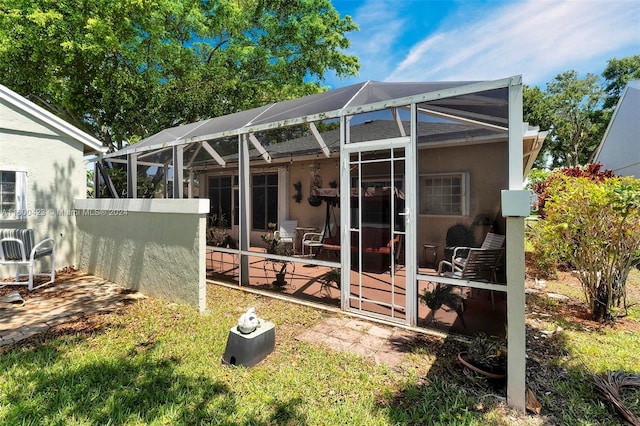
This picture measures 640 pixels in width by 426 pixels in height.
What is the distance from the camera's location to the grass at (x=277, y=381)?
245cm

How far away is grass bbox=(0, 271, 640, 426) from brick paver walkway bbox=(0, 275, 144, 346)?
412 millimetres

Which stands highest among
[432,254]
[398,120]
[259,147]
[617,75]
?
[617,75]

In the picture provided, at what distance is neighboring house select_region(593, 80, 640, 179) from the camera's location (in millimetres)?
12117

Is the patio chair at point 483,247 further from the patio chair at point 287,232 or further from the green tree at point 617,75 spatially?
the green tree at point 617,75

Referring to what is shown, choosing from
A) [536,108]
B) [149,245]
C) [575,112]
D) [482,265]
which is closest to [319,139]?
[149,245]

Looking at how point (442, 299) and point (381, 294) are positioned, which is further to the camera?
point (381, 294)

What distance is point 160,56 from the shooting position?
1266 cm

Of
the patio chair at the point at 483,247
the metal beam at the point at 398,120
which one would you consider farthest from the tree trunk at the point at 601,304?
the metal beam at the point at 398,120

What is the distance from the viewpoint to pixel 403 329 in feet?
13.2

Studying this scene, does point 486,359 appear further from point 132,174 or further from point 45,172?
Result: point 45,172

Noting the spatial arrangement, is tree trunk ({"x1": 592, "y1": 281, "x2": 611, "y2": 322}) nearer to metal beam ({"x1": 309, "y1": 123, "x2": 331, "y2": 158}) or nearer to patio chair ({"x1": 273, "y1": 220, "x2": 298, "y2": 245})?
metal beam ({"x1": 309, "y1": 123, "x2": 331, "y2": 158})

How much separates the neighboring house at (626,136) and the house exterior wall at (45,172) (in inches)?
740

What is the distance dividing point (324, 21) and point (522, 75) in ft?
49.9

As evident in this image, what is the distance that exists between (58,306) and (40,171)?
368cm
